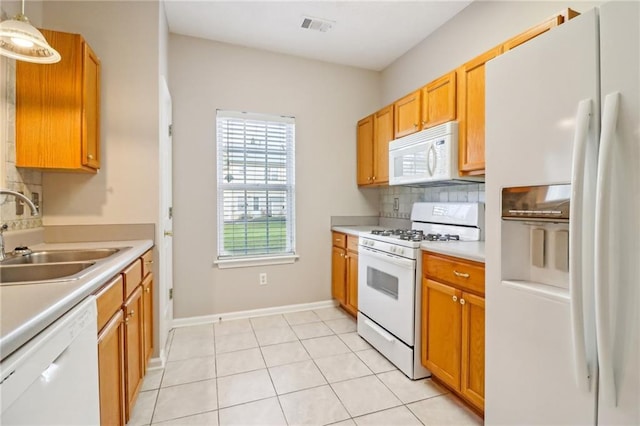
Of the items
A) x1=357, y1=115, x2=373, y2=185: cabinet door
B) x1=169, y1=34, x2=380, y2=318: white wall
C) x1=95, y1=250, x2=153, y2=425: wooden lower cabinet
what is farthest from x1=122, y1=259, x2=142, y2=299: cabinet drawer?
x1=357, y1=115, x2=373, y2=185: cabinet door

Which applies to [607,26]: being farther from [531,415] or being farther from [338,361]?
[338,361]

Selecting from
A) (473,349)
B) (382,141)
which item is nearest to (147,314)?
(473,349)

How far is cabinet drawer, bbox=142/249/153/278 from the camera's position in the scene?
194 centimetres

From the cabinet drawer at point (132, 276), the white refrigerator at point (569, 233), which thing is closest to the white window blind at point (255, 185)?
the cabinet drawer at point (132, 276)

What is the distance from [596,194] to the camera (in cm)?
100

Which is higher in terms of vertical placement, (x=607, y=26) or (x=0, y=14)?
(x=0, y=14)

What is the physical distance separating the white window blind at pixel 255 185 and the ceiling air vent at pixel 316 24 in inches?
35.7

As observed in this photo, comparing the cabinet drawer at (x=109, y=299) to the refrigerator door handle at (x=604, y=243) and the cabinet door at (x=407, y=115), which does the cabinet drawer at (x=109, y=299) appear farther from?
the cabinet door at (x=407, y=115)

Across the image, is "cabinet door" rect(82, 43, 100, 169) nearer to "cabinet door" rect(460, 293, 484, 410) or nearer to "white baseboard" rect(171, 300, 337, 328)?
"white baseboard" rect(171, 300, 337, 328)

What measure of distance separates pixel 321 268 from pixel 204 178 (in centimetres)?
161

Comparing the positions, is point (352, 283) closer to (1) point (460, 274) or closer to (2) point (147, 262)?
(1) point (460, 274)

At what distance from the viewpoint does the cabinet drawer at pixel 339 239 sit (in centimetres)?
325

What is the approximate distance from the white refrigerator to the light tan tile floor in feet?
1.79

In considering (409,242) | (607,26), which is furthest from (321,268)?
(607,26)
